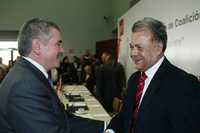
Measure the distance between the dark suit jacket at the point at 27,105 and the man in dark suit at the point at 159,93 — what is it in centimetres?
54

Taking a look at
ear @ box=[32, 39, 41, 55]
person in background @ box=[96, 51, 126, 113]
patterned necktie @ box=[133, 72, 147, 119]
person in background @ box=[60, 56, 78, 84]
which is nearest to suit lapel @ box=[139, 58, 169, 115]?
patterned necktie @ box=[133, 72, 147, 119]

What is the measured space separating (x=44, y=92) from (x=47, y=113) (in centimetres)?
12

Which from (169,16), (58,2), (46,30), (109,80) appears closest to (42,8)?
(58,2)

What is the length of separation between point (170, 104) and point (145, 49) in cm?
40

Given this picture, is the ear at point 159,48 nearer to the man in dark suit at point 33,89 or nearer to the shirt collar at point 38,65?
the man in dark suit at point 33,89

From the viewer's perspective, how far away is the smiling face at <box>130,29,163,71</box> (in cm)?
223

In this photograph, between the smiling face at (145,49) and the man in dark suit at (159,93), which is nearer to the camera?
the man in dark suit at (159,93)

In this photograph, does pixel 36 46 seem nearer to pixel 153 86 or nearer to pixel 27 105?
pixel 27 105

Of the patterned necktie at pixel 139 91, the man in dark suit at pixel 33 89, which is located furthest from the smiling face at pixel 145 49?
the man in dark suit at pixel 33 89

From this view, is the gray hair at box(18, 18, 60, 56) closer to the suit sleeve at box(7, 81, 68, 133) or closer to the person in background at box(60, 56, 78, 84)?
the suit sleeve at box(7, 81, 68, 133)

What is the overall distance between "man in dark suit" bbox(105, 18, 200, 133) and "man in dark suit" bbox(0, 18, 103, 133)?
1.63 ft

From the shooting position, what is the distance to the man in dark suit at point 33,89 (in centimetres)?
178

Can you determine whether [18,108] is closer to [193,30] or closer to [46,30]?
[46,30]

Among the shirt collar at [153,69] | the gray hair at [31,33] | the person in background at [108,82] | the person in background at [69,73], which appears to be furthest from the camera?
the person in background at [69,73]
